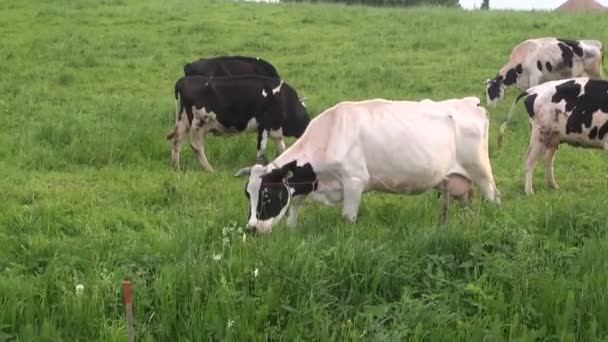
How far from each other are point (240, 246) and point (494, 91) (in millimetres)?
11656

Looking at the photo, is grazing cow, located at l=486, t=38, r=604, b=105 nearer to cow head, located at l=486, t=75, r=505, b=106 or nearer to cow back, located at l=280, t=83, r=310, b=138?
cow head, located at l=486, t=75, r=505, b=106

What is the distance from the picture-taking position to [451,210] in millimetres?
8273

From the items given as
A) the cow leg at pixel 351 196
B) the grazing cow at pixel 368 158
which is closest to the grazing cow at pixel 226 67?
the grazing cow at pixel 368 158

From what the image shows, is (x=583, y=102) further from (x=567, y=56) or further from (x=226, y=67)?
(x=567, y=56)

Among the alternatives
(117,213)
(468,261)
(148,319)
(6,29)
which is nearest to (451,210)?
(468,261)

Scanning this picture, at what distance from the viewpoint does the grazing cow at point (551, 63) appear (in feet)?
55.1

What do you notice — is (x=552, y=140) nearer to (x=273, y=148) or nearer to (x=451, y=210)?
(x=451, y=210)

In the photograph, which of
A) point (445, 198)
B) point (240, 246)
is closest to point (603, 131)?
point (445, 198)

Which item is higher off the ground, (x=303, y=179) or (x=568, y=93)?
(x=568, y=93)

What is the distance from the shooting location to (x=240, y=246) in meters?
5.92

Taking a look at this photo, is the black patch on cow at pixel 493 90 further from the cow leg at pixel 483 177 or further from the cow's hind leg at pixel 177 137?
the cow leg at pixel 483 177

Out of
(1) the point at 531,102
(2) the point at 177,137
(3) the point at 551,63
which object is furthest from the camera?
(3) the point at 551,63

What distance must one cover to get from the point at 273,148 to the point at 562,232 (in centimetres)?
644

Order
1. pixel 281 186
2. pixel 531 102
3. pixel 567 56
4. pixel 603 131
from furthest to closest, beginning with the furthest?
pixel 567 56
pixel 531 102
pixel 603 131
pixel 281 186
